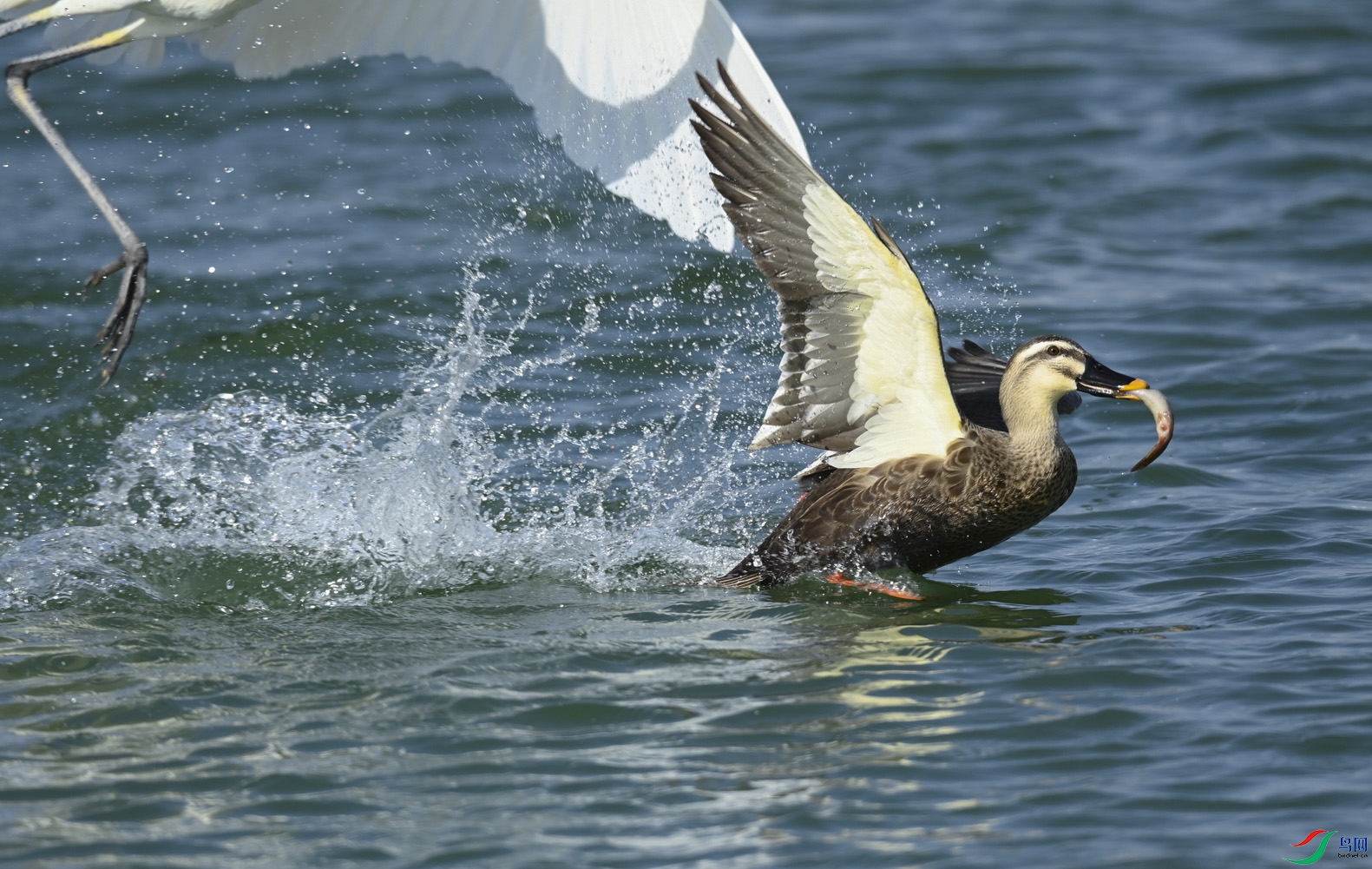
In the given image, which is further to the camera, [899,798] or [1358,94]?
[1358,94]

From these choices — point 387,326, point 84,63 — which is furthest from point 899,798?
point 84,63

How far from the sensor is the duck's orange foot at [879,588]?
622 centimetres

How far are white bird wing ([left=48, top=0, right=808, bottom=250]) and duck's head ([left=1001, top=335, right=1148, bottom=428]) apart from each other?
48.1 inches

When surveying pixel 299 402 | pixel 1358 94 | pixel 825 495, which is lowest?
pixel 299 402

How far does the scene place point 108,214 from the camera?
243 inches

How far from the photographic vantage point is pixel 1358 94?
44.2ft

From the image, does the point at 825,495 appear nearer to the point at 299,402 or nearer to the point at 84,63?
the point at 299,402

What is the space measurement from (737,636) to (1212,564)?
202cm

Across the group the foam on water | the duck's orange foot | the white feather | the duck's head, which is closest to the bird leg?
the foam on water

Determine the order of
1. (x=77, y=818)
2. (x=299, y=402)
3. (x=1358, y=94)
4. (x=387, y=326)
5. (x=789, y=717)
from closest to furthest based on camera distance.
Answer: (x=77, y=818), (x=789, y=717), (x=299, y=402), (x=387, y=326), (x=1358, y=94)

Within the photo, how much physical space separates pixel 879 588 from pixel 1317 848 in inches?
86.8

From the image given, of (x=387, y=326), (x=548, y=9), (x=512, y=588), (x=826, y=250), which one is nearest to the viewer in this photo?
(x=826, y=250)

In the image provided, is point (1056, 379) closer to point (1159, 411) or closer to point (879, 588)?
point (1159, 411)

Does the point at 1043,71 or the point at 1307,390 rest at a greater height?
the point at 1043,71
